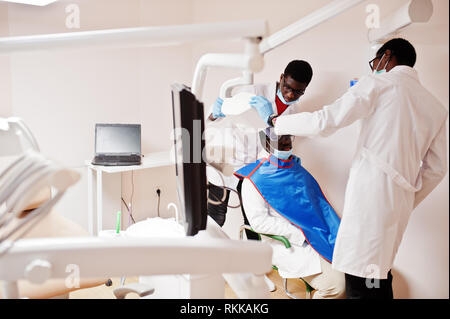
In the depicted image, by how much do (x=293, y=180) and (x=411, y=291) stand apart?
79cm

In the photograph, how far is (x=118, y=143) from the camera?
269 cm

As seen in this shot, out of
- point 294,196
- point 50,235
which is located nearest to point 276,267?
point 294,196

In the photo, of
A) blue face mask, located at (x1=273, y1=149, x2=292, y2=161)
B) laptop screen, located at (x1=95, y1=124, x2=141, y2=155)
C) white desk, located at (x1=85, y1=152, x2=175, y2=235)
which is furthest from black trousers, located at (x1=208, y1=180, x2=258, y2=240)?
laptop screen, located at (x1=95, y1=124, x2=141, y2=155)

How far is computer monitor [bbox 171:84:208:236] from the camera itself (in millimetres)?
822

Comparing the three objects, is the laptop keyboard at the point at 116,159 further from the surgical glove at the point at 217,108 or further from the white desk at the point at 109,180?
the surgical glove at the point at 217,108

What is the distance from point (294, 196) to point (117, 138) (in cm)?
146

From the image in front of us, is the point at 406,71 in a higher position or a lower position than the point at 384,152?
higher

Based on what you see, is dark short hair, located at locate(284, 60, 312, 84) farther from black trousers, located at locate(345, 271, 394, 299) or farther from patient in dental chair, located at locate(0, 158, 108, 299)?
patient in dental chair, located at locate(0, 158, 108, 299)

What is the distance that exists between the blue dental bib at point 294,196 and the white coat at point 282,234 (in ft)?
0.11

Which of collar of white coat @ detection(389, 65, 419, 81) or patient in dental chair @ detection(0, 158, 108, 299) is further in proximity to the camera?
collar of white coat @ detection(389, 65, 419, 81)

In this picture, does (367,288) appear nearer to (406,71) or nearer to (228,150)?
(406,71)

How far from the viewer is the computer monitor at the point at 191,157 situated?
82cm

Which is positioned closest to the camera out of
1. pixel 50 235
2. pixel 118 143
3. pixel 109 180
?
pixel 50 235

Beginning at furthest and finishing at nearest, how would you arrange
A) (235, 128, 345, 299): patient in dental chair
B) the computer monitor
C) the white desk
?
1. the white desk
2. (235, 128, 345, 299): patient in dental chair
3. the computer monitor
